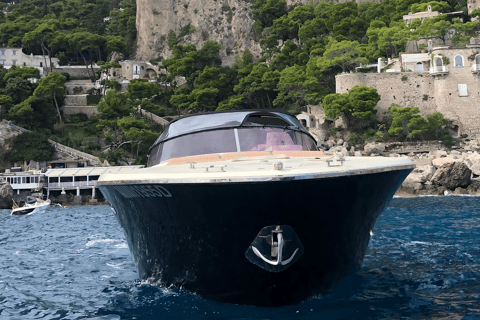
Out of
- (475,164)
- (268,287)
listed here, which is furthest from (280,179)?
(475,164)

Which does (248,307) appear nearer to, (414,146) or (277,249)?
(277,249)

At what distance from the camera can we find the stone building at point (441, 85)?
1726 inches

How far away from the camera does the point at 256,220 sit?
610 centimetres

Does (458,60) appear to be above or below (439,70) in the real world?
above

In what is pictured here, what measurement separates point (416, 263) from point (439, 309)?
9.15ft

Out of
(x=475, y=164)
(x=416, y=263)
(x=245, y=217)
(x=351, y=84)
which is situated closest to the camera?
(x=245, y=217)

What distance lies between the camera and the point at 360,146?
142 feet

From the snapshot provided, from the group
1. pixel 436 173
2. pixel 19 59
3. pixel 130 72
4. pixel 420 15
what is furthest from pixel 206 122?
pixel 19 59

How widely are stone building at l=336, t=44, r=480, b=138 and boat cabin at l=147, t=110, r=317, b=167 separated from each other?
38526 millimetres

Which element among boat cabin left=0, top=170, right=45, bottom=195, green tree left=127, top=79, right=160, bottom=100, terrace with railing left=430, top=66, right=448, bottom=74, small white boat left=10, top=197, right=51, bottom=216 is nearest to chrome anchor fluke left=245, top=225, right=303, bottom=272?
small white boat left=10, top=197, right=51, bottom=216

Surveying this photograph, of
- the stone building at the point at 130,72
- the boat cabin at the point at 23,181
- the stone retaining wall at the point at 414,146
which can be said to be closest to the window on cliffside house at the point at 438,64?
the stone retaining wall at the point at 414,146

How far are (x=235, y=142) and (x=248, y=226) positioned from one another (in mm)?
2106

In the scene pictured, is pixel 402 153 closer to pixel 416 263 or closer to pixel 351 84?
pixel 351 84

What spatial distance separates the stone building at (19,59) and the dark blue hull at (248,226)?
60.6 meters
